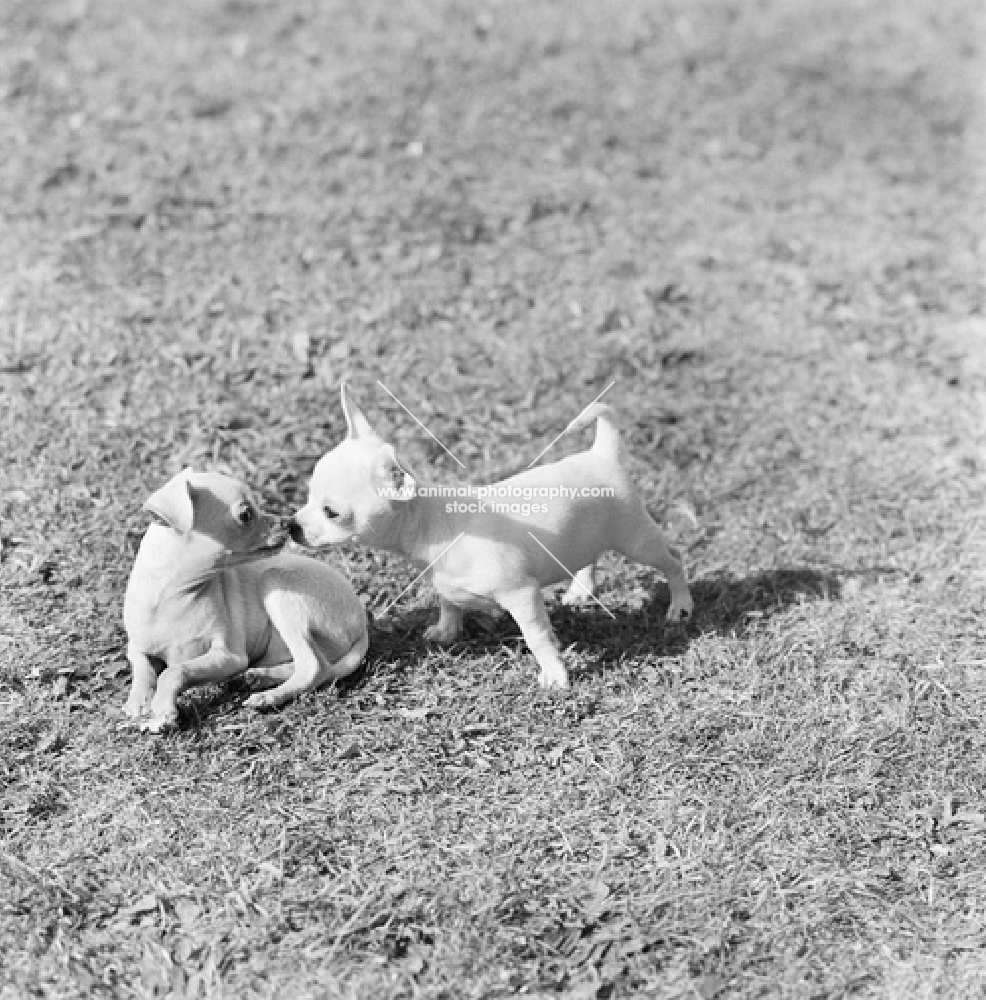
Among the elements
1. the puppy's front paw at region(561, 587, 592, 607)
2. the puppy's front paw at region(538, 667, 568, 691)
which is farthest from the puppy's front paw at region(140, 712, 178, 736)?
the puppy's front paw at region(561, 587, 592, 607)

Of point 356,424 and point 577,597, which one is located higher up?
point 356,424

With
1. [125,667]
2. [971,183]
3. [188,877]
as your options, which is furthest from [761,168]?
[188,877]

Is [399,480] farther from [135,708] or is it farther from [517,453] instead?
[517,453]

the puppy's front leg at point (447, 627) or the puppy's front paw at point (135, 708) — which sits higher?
the puppy's front paw at point (135, 708)

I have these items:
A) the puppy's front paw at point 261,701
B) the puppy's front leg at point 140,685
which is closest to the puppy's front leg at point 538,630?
the puppy's front paw at point 261,701

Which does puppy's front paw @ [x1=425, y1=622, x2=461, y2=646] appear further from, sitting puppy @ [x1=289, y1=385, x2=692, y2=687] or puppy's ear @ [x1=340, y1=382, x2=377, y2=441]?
puppy's ear @ [x1=340, y1=382, x2=377, y2=441]

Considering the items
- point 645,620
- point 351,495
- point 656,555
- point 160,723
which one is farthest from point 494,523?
point 160,723

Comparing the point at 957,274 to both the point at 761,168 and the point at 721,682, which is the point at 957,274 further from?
the point at 721,682

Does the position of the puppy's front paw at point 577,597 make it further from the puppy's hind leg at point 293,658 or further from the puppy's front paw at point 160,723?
A: the puppy's front paw at point 160,723
